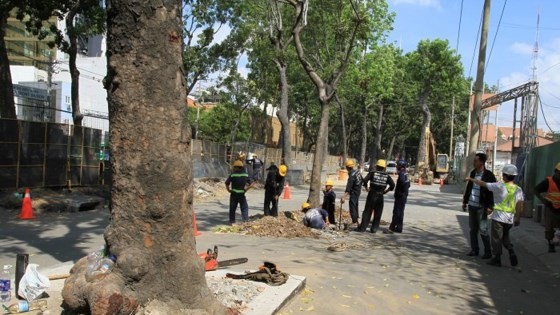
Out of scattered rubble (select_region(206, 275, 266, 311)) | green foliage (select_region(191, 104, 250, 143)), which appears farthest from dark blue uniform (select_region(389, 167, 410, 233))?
green foliage (select_region(191, 104, 250, 143))

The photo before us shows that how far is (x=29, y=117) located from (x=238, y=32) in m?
12.6

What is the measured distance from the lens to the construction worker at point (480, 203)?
9.50 m

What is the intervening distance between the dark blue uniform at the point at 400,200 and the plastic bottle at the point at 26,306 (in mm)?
9131

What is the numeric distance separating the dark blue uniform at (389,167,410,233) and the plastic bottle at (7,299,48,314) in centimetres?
913

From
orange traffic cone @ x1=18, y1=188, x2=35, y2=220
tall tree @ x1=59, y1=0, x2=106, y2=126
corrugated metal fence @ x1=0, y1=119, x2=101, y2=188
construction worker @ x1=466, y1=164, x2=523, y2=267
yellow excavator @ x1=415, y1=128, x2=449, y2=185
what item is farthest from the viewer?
yellow excavator @ x1=415, y1=128, x2=449, y2=185

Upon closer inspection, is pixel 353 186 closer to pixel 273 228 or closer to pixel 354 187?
pixel 354 187

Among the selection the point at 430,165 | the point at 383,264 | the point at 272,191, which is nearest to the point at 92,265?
the point at 383,264

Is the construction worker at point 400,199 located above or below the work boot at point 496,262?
above

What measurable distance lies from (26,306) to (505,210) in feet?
23.4

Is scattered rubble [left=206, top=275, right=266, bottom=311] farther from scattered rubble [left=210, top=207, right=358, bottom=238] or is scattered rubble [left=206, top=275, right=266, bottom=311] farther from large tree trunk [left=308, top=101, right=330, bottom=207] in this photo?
large tree trunk [left=308, top=101, right=330, bottom=207]

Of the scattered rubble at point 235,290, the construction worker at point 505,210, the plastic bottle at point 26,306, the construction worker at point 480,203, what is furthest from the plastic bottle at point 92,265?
the construction worker at point 480,203

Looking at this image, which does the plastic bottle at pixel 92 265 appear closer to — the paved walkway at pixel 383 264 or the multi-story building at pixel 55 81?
the paved walkway at pixel 383 264

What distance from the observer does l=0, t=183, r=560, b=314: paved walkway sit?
6477 millimetres

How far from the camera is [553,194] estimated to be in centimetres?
993
